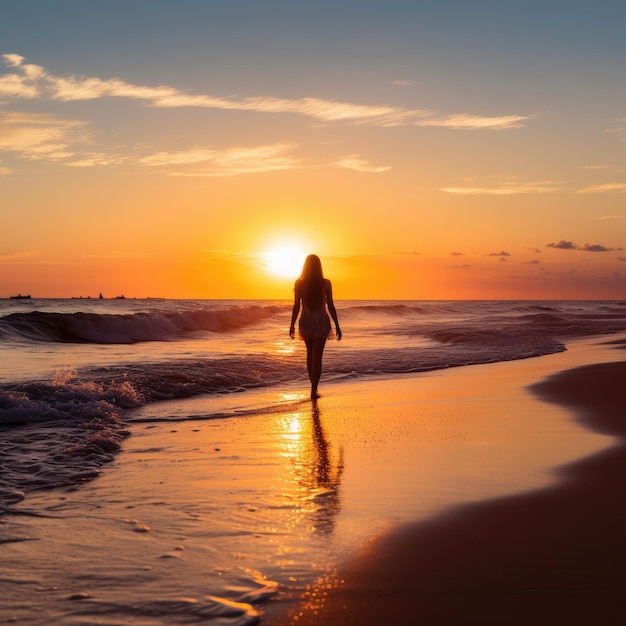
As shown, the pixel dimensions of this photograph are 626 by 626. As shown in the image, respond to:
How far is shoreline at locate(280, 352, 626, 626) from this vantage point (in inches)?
115

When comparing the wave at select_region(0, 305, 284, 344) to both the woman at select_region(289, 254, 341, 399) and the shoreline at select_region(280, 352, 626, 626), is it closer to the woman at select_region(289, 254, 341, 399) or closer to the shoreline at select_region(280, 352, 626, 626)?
the woman at select_region(289, 254, 341, 399)

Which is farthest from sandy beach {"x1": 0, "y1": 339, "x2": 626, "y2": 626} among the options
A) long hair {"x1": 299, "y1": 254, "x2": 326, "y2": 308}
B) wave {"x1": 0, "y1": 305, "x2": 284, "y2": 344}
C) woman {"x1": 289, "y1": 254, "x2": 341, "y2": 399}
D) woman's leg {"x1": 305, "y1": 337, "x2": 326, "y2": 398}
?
wave {"x1": 0, "y1": 305, "x2": 284, "y2": 344}

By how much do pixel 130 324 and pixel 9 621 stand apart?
30673mm

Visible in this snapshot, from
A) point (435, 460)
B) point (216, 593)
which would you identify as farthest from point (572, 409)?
point (216, 593)

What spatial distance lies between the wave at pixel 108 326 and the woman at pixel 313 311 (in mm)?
15847

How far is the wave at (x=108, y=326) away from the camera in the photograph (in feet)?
86.4

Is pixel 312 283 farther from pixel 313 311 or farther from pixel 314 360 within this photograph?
pixel 314 360

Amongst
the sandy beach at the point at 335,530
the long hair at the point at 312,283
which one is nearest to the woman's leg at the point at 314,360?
the long hair at the point at 312,283

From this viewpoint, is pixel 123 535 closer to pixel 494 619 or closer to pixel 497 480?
pixel 494 619

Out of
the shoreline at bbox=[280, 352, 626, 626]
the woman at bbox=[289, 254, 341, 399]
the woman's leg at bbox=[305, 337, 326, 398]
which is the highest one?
the woman at bbox=[289, 254, 341, 399]

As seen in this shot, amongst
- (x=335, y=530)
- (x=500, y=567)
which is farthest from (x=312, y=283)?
(x=500, y=567)

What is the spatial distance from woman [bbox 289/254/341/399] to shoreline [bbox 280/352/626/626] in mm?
6361

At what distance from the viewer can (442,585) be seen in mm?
3234

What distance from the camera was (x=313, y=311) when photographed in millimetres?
11219
